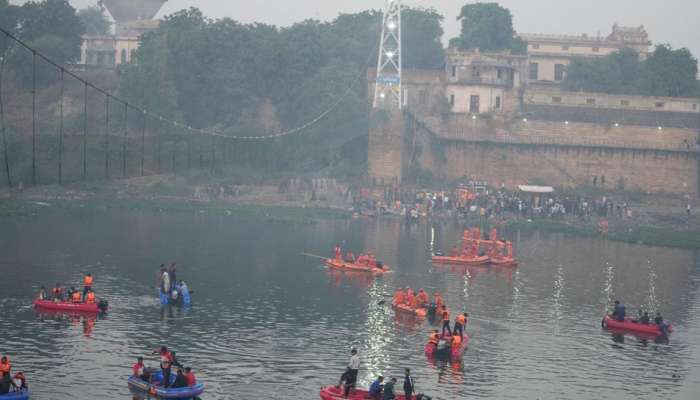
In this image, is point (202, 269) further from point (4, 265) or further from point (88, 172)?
point (88, 172)

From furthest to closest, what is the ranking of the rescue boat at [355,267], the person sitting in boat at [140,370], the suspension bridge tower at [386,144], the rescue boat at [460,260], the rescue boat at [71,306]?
the suspension bridge tower at [386,144], the rescue boat at [460,260], the rescue boat at [355,267], the rescue boat at [71,306], the person sitting in boat at [140,370]

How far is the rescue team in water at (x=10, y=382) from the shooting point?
102 ft

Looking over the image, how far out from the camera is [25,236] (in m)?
62.1

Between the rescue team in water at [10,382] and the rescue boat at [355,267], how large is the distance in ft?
82.6

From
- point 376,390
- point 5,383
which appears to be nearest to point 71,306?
point 5,383

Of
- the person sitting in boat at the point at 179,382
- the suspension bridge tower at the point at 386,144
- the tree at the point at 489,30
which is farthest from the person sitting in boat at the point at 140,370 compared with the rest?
the tree at the point at 489,30

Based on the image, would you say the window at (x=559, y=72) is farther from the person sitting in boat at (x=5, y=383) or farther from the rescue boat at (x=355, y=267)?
the person sitting in boat at (x=5, y=383)

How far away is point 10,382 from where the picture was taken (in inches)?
1233

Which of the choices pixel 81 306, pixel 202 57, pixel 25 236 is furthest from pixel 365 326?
pixel 202 57

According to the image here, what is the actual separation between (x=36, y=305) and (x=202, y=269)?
12511mm

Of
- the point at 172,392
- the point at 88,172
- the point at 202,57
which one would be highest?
the point at 202,57

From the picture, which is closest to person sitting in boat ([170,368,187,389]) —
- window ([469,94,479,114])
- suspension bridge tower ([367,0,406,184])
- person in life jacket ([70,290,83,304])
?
person in life jacket ([70,290,83,304])

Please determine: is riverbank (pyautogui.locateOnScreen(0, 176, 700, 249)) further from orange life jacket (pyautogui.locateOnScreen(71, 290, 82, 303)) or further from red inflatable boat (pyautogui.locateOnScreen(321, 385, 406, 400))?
red inflatable boat (pyautogui.locateOnScreen(321, 385, 406, 400))

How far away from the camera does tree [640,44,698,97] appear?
102625 mm
